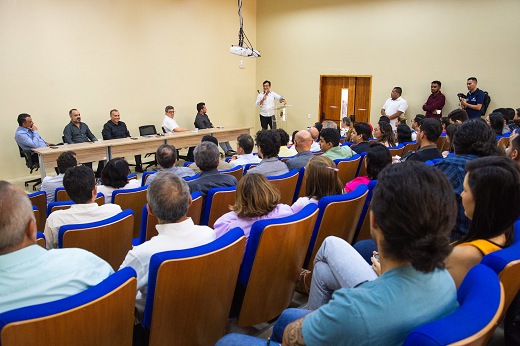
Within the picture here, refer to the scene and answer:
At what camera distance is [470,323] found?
847 mm

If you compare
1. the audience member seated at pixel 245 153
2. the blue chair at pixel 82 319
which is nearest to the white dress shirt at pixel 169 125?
the audience member seated at pixel 245 153

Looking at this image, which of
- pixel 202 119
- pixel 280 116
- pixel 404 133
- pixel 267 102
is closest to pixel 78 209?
pixel 404 133

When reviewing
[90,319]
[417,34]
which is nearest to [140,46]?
[417,34]

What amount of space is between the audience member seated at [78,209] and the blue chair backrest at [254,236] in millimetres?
1178

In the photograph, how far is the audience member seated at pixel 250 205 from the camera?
2070 mm

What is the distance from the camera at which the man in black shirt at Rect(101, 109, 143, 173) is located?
23.7ft

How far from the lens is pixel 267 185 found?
212 centimetres

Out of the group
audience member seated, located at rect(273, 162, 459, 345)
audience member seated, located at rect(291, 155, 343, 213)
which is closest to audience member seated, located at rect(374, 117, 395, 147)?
audience member seated, located at rect(291, 155, 343, 213)

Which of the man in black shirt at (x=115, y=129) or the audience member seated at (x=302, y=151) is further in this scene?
the man in black shirt at (x=115, y=129)

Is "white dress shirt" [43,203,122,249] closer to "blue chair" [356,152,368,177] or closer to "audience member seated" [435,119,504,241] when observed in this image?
"audience member seated" [435,119,504,241]

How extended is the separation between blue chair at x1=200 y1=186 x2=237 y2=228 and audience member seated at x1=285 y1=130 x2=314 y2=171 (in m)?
1.26

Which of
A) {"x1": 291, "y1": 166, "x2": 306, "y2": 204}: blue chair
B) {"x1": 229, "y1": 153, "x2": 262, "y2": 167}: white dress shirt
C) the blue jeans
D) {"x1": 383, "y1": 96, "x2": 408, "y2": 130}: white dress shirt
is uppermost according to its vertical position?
{"x1": 383, "y1": 96, "x2": 408, "y2": 130}: white dress shirt

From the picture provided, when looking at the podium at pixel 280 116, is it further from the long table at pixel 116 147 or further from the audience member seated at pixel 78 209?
the audience member seated at pixel 78 209

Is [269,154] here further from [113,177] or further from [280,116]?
[280,116]
